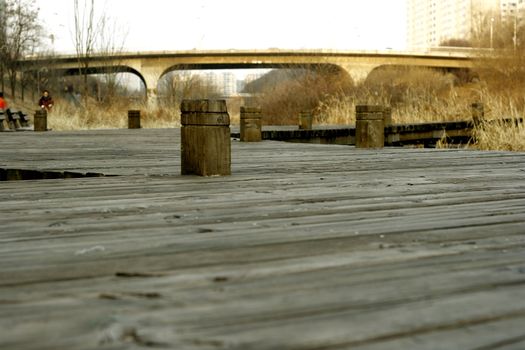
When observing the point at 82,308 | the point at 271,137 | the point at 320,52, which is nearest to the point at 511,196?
the point at 82,308

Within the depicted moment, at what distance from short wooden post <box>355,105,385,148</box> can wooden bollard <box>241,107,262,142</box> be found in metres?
2.35

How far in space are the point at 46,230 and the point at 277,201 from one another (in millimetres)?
1098

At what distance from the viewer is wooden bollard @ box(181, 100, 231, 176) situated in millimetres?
4117

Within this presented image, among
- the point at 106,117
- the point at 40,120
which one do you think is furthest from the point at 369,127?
the point at 106,117

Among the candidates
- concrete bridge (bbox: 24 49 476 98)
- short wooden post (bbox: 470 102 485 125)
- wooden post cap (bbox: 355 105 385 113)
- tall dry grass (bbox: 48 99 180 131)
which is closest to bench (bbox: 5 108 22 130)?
tall dry grass (bbox: 48 99 180 131)

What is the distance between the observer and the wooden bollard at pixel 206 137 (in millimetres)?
4117

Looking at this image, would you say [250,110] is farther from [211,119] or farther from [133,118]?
[133,118]

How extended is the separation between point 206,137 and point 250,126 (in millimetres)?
5707

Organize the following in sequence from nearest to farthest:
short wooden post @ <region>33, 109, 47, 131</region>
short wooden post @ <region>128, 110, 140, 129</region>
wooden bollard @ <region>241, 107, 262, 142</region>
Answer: wooden bollard @ <region>241, 107, 262, 142</region> < short wooden post @ <region>33, 109, 47, 131</region> < short wooden post @ <region>128, 110, 140, 129</region>

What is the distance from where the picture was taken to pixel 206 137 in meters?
4.13

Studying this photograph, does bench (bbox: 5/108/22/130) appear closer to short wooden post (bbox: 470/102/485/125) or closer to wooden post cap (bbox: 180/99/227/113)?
short wooden post (bbox: 470/102/485/125)

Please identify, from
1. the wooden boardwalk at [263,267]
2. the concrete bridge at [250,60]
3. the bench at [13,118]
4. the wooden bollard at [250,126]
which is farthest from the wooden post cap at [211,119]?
the concrete bridge at [250,60]

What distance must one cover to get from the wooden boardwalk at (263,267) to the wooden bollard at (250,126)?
242 inches

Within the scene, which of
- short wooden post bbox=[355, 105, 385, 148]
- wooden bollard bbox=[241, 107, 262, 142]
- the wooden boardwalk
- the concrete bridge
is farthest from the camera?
the concrete bridge
